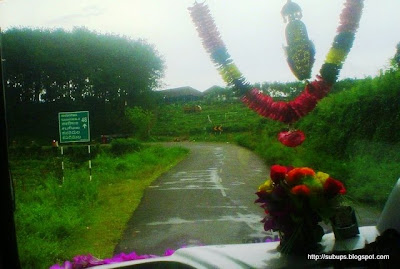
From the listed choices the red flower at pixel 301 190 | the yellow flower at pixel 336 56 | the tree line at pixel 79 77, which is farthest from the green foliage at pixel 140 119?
the red flower at pixel 301 190

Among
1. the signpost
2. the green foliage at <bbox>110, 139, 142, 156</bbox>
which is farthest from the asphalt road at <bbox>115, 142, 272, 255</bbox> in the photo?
the signpost

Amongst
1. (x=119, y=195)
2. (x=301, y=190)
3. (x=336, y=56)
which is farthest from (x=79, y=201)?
(x=301, y=190)

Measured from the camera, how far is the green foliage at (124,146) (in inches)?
178

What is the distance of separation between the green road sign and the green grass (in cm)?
48

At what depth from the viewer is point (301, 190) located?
7.50 feet

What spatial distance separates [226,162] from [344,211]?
3.31 m

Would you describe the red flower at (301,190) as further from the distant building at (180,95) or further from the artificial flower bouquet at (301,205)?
the distant building at (180,95)

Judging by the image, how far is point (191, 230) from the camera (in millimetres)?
4887

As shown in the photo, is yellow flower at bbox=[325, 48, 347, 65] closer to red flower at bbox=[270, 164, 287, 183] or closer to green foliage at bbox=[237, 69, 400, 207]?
green foliage at bbox=[237, 69, 400, 207]

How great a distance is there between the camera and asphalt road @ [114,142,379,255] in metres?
4.59

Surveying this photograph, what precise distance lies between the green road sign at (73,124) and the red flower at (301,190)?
6.77 feet

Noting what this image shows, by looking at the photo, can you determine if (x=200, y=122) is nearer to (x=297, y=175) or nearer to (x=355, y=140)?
(x=355, y=140)

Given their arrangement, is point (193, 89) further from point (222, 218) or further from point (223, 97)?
point (222, 218)

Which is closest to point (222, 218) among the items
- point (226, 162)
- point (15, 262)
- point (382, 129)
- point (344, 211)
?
point (226, 162)
